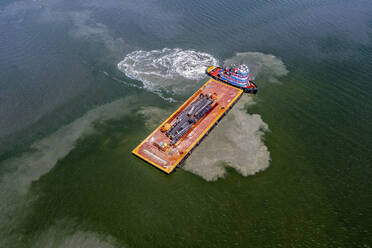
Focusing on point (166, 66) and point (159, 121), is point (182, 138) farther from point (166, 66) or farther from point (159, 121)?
point (166, 66)

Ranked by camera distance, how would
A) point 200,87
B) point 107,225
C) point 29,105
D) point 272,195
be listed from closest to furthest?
point 107,225 < point 272,195 < point 29,105 < point 200,87

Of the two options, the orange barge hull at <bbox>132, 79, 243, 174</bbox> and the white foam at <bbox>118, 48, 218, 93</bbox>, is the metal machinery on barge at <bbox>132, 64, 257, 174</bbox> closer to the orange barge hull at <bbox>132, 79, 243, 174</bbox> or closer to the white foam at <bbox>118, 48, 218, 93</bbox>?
the orange barge hull at <bbox>132, 79, 243, 174</bbox>

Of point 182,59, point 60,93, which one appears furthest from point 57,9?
point 182,59

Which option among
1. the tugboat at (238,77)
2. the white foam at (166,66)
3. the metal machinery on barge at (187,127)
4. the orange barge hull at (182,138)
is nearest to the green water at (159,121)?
the white foam at (166,66)

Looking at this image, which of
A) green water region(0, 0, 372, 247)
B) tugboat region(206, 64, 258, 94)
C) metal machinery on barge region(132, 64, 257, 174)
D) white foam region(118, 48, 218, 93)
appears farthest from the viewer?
white foam region(118, 48, 218, 93)

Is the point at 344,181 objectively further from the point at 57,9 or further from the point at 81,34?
the point at 57,9

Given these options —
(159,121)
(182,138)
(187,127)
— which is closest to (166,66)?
(159,121)

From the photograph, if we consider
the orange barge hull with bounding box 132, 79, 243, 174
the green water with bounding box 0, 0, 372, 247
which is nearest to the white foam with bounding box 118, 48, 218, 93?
the green water with bounding box 0, 0, 372, 247

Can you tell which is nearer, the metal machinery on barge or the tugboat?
the metal machinery on barge
